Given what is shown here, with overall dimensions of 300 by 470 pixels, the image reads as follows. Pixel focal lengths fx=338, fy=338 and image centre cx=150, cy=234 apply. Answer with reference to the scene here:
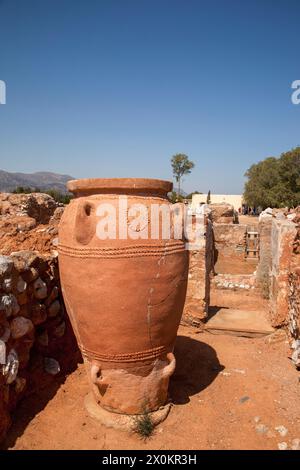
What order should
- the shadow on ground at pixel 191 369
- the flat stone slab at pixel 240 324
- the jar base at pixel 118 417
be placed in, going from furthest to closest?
1. the flat stone slab at pixel 240 324
2. the shadow on ground at pixel 191 369
3. the jar base at pixel 118 417

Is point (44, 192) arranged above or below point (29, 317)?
above

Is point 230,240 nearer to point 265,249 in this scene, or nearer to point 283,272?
point 265,249

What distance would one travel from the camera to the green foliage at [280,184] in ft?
71.9

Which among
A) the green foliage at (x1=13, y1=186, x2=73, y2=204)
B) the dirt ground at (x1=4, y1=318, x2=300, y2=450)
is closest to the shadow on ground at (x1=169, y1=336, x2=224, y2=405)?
the dirt ground at (x1=4, y1=318, x2=300, y2=450)

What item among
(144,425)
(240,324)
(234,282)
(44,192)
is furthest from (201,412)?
(44,192)

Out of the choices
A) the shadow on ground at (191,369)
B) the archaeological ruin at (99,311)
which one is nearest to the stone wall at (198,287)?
the shadow on ground at (191,369)

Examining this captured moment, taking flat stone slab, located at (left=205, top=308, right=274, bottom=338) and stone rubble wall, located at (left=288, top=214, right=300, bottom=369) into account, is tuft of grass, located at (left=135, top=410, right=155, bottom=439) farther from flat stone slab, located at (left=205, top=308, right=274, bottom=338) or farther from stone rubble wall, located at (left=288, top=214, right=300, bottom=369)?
flat stone slab, located at (left=205, top=308, right=274, bottom=338)

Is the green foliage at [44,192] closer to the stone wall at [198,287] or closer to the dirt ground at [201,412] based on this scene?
the stone wall at [198,287]

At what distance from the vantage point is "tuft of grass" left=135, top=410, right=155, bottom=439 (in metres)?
2.74

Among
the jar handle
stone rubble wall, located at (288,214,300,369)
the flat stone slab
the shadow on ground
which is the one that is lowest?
the shadow on ground

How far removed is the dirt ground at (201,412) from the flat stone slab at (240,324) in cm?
67

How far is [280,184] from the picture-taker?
77.6 ft

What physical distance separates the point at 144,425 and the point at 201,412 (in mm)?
606

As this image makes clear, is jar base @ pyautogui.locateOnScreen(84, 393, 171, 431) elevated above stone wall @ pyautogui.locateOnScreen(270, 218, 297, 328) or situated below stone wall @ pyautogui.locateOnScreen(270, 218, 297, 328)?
below
